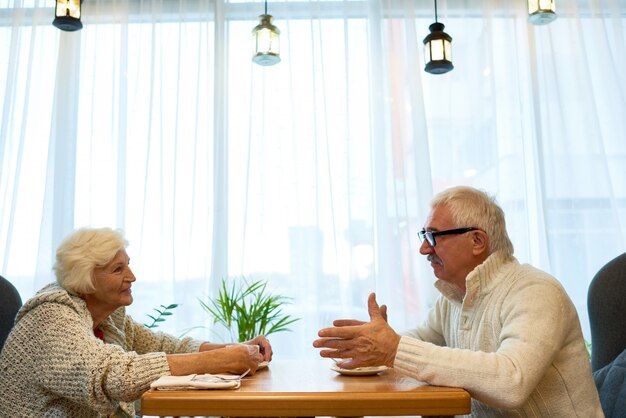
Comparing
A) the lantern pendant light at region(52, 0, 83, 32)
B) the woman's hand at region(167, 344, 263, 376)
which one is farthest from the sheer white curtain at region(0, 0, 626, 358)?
the woman's hand at region(167, 344, 263, 376)

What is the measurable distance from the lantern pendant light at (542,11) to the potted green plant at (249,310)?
1879 millimetres

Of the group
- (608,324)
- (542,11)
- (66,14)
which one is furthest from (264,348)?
(542,11)

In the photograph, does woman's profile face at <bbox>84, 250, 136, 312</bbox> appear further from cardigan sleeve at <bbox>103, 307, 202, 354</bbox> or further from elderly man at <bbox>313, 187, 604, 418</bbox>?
elderly man at <bbox>313, 187, 604, 418</bbox>

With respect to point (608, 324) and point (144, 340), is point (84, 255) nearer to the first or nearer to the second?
point (144, 340)

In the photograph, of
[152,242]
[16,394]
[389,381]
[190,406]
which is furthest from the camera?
[152,242]

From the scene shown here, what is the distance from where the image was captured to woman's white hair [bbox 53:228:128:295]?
1.88 m

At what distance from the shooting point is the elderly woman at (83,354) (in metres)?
1.56

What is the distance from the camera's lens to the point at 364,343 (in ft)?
5.09

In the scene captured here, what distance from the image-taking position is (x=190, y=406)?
129 centimetres

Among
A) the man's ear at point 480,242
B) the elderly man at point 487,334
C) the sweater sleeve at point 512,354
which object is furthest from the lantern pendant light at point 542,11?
the sweater sleeve at point 512,354

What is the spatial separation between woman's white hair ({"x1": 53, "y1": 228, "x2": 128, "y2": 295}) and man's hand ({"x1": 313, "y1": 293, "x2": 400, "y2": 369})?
0.75 m

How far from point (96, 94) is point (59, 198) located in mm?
688

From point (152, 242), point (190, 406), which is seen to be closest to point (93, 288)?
point (190, 406)

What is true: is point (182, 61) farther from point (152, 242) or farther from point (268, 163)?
point (152, 242)
